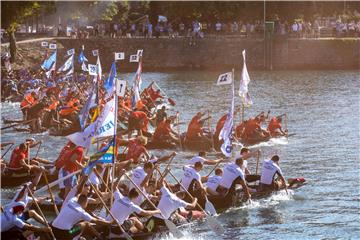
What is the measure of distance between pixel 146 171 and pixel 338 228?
6.21 metres

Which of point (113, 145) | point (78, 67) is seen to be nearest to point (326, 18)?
point (78, 67)

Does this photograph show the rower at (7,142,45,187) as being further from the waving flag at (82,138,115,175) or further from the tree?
the tree

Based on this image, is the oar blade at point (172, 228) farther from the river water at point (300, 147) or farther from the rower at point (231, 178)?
the rower at point (231, 178)

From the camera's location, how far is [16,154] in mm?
30312

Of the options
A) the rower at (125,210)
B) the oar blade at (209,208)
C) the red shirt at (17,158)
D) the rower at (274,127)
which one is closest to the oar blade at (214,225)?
the oar blade at (209,208)

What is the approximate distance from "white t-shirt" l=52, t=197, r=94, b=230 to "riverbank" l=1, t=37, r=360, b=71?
64.0m

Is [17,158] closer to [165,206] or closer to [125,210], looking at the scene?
[165,206]

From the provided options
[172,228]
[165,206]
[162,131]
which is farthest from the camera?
[162,131]

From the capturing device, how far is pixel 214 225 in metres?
25.4

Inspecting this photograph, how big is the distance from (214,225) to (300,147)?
16.9 m

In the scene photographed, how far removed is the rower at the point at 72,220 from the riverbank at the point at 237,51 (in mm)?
63989

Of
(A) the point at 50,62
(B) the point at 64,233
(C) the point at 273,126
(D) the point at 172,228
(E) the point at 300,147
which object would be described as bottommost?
(E) the point at 300,147

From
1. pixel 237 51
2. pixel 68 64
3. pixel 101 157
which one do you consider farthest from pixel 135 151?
pixel 237 51

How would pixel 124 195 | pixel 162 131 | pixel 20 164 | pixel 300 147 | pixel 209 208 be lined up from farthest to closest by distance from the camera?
1. pixel 300 147
2. pixel 162 131
3. pixel 20 164
4. pixel 209 208
5. pixel 124 195
